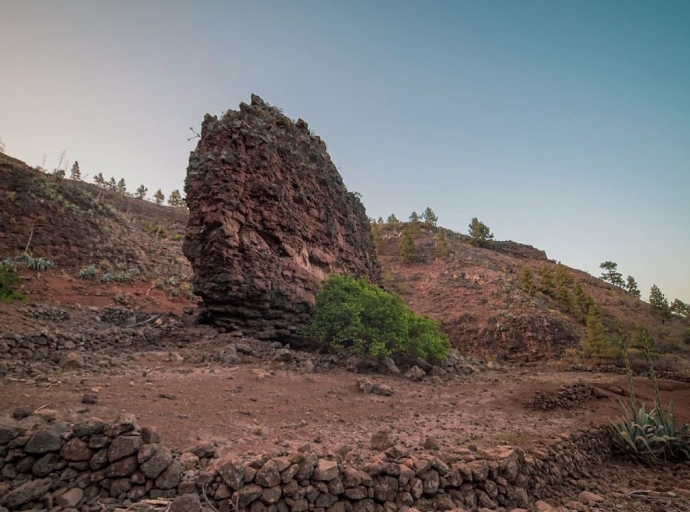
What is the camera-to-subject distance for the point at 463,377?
16422mm

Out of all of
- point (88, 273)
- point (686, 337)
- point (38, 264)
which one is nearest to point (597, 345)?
point (686, 337)

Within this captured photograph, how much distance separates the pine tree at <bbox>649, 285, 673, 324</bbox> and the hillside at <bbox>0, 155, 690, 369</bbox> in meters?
0.92

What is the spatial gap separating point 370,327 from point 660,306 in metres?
47.3

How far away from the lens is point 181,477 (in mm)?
3594

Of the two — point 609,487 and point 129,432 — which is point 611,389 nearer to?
point 609,487

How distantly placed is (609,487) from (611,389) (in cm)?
1193

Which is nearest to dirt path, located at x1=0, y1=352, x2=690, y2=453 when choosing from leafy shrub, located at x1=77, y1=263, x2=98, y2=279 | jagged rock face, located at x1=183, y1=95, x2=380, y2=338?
jagged rock face, located at x1=183, y1=95, x2=380, y2=338

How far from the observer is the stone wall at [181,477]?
3.27 meters

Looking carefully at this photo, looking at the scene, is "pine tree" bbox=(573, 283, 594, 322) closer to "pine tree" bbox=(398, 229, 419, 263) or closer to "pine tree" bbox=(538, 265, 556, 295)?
"pine tree" bbox=(538, 265, 556, 295)

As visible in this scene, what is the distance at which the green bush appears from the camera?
14.8 m

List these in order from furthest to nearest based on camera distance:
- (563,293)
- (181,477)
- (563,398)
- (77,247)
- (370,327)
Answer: (563,293) < (77,247) < (370,327) < (563,398) < (181,477)

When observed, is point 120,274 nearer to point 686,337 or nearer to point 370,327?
point 370,327

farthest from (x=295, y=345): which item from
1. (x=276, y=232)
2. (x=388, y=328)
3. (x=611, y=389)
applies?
(x=611, y=389)

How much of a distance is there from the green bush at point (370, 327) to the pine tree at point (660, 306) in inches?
1675
